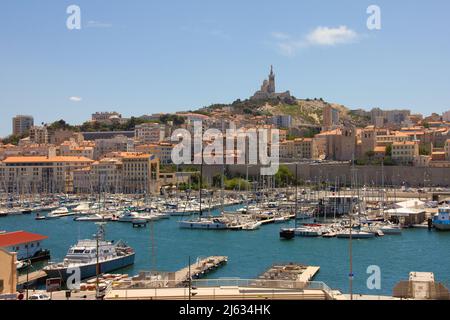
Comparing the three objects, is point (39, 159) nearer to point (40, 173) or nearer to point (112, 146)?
point (40, 173)

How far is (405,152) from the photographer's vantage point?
28281 millimetres

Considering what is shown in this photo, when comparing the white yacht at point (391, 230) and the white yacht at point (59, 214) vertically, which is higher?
the white yacht at point (391, 230)

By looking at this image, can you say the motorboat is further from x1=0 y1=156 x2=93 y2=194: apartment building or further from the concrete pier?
x1=0 y1=156 x2=93 y2=194: apartment building

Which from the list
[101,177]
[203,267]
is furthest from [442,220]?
[101,177]

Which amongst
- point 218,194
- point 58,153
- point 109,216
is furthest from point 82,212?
point 58,153

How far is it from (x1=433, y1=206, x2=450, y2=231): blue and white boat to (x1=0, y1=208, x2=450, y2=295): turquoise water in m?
0.31

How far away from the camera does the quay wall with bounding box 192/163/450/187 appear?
83.9ft

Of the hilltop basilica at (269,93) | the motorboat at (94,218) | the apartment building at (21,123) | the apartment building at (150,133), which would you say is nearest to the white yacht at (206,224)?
the motorboat at (94,218)

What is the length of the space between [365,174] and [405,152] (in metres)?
3.26

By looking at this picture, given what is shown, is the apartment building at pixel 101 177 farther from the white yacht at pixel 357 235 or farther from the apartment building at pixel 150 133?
the white yacht at pixel 357 235

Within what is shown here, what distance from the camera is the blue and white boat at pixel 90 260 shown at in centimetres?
885

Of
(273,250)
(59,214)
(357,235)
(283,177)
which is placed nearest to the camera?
(273,250)

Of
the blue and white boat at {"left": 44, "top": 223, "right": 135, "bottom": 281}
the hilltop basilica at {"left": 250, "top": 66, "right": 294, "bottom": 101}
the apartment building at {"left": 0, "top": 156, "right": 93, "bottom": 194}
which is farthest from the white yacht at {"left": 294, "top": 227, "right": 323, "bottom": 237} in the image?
the hilltop basilica at {"left": 250, "top": 66, "right": 294, "bottom": 101}

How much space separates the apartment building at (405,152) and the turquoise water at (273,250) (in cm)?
1377
